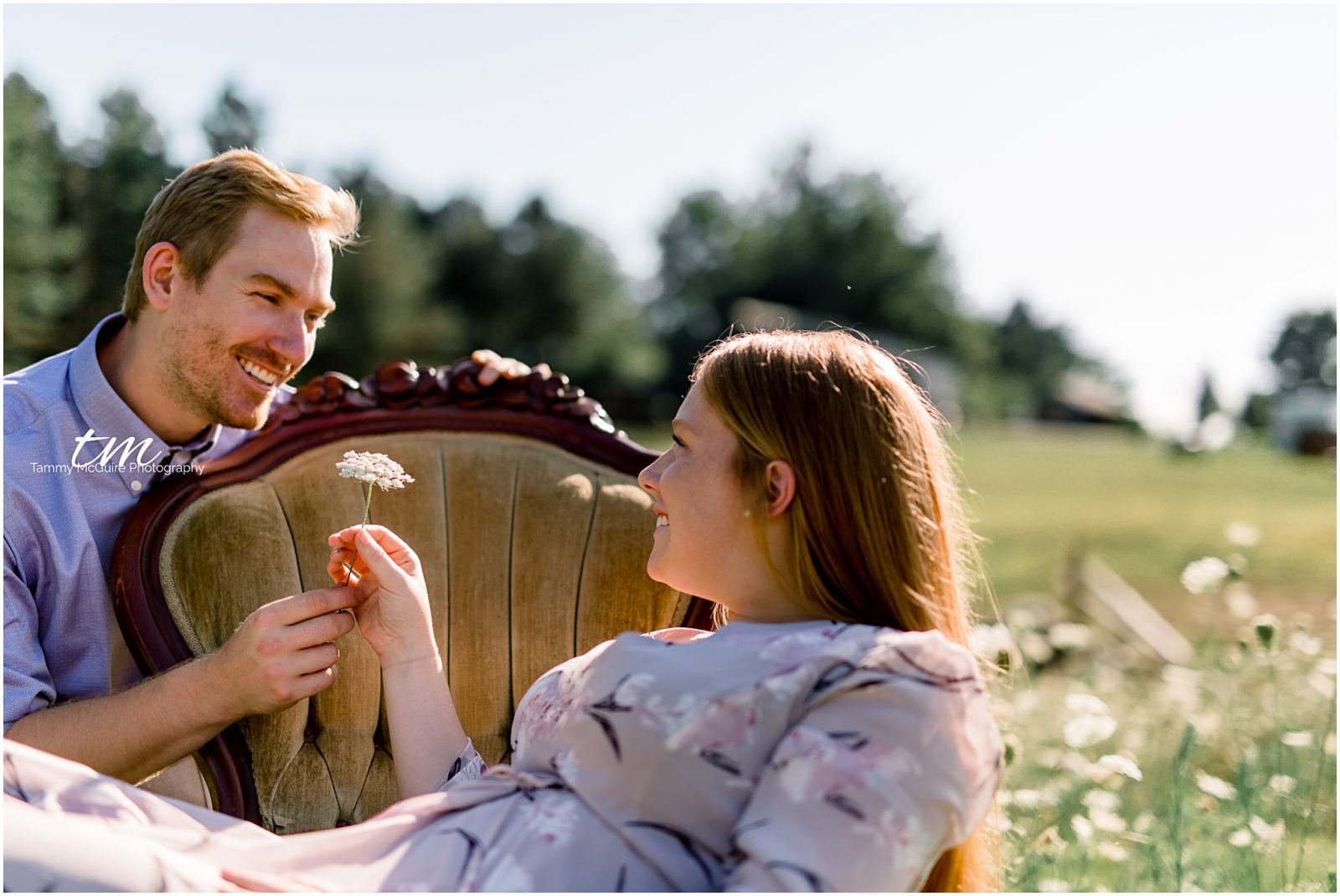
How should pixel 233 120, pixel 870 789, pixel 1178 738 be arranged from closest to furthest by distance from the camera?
pixel 870 789 → pixel 1178 738 → pixel 233 120

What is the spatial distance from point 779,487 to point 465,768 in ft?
2.38

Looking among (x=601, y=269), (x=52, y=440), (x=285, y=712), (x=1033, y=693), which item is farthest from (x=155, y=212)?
(x=601, y=269)

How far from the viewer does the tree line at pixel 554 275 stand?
1353 cm

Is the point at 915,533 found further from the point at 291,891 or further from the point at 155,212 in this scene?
the point at 155,212

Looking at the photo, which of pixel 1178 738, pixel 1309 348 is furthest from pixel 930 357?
pixel 1178 738

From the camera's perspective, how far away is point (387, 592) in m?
1.86

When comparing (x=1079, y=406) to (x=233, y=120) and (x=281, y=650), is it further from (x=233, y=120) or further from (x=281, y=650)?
(x=281, y=650)

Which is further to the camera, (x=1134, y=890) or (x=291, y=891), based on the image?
(x=1134, y=890)

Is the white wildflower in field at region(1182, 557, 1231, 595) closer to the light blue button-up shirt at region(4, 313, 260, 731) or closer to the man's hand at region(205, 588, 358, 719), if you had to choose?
the man's hand at region(205, 588, 358, 719)

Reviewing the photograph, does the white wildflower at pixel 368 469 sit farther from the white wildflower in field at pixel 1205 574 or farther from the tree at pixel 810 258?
the tree at pixel 810 258

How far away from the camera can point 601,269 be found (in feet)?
109

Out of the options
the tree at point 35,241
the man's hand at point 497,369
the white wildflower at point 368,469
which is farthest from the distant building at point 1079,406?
the white wildflower at point 368,469

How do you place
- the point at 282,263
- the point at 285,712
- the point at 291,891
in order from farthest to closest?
the point at 282,263 < the point at 285,712 < the point at 291,891

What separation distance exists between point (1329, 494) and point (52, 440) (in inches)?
628
